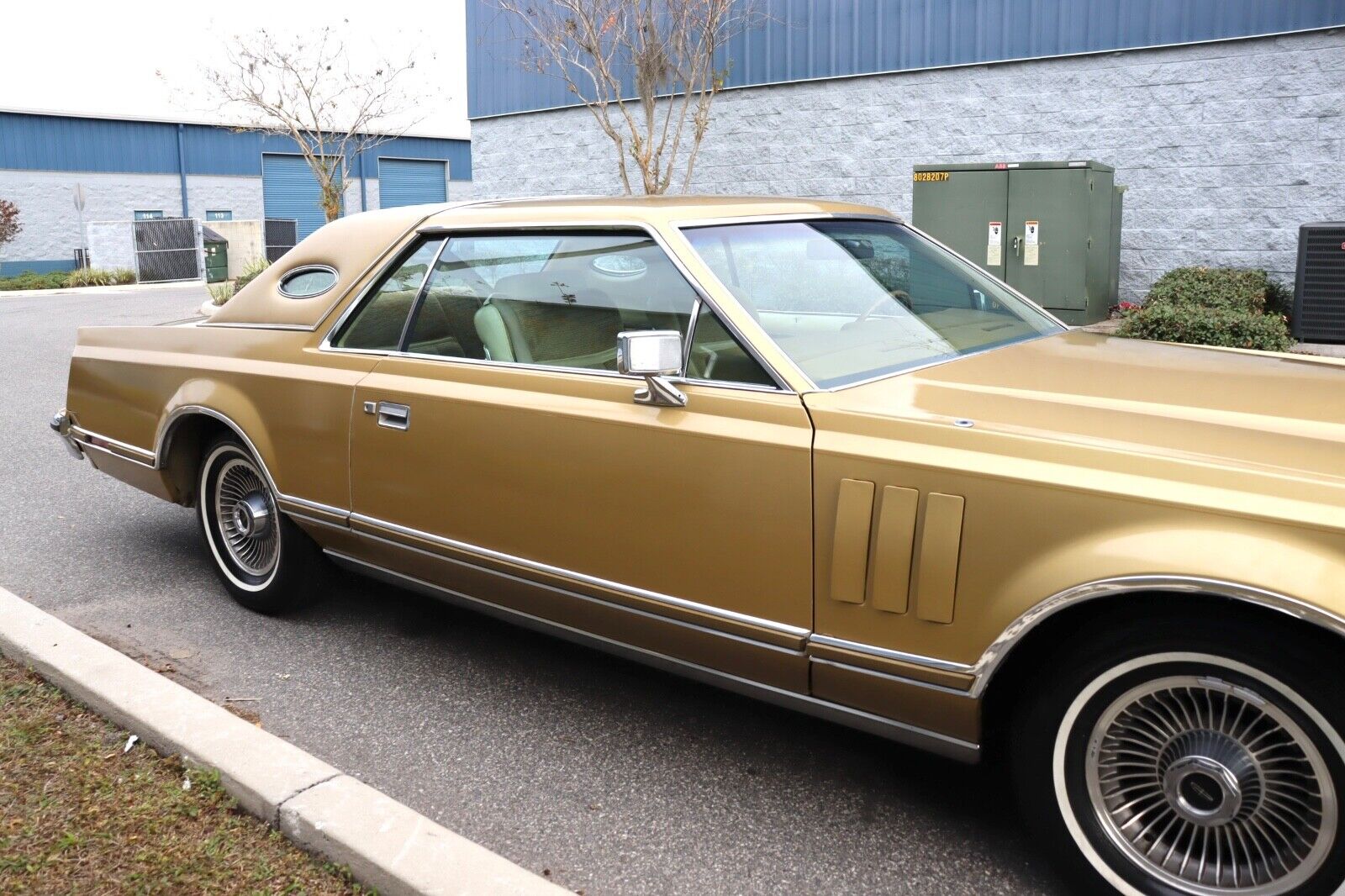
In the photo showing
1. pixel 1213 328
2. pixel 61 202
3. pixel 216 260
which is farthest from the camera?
pixel 61 202

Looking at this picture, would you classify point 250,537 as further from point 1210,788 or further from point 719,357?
point 1210,788

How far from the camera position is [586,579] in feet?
10.9

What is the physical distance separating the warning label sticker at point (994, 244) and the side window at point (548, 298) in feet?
27.8

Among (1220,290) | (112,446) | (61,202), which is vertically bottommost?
(112,446)

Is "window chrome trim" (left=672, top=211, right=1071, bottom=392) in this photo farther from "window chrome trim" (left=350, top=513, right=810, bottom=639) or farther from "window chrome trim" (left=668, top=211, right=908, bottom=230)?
"window chrome trim" (left=350, top=513, right=810, bottom=639)

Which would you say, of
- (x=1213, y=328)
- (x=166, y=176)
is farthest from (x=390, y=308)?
(x=166, y=176)

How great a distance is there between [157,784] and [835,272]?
2.41 meters

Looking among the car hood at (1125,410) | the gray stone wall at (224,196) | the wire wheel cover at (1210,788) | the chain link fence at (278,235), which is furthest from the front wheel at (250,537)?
the gray stone wall at (224,196)

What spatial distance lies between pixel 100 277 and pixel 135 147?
10633 millimetres

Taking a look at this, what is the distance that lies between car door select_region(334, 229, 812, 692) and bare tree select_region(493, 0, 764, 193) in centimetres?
1187

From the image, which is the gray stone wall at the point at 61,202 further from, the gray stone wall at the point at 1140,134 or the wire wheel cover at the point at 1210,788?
the wire wheel cover at the point at 1210,788

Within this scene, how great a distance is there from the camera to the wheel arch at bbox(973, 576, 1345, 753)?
220 cm

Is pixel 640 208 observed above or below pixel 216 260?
above

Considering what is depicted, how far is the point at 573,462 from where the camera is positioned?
10.9 ft
